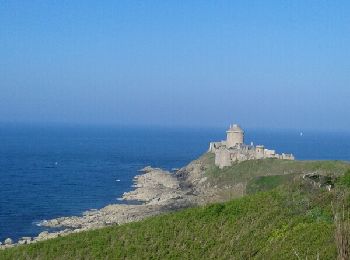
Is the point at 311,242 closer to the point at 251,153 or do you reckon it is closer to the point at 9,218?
the point at 9,218

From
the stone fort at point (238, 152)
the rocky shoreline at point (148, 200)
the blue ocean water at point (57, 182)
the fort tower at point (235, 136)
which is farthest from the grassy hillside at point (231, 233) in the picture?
the fort tower at point (235, 136)

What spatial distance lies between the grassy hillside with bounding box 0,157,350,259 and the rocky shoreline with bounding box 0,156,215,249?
14.4m

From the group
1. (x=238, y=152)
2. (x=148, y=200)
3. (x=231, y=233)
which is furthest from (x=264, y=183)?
(x=238, y=152)

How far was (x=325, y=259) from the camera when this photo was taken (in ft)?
42.0

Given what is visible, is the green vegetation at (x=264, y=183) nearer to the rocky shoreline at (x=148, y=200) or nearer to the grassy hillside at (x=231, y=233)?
the rocky shoreline at (x=148, y=200)

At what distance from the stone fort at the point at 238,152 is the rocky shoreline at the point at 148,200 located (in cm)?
387

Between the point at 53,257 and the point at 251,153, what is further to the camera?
the point at 251,153

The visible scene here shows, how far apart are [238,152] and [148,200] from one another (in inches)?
629

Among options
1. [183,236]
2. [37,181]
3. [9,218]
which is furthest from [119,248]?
[37,181]

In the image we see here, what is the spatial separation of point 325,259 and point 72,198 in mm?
49526

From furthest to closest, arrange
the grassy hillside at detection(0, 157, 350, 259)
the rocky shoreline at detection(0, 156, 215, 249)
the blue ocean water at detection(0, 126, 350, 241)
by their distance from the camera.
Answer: the blue ocean water at detection(0, 126, 350, 241)
the rocky shoreline at detection(0, 156, 215, 249)
the grassy hillside at detection(0, 157, 350, 259)

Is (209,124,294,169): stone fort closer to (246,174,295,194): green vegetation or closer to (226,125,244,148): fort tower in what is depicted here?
(226,125,244,148): fort tower

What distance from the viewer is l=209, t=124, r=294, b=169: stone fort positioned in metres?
62.8

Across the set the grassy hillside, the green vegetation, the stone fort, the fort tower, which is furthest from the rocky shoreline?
the grassy hillside
